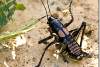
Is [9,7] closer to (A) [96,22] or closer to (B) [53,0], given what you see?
(B) [53,0]

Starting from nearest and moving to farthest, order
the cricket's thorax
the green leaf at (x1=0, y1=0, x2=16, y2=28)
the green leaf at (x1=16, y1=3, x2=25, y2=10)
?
the cricket's thorax → the green leaf at (x1=0, y1=0, x2=16, y2=28) → the green leaf at (x1=16, y1=3, x2=25, y2=10)

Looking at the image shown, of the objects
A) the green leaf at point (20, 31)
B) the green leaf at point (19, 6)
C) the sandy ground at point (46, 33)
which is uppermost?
the green leaf at point (19, 6)

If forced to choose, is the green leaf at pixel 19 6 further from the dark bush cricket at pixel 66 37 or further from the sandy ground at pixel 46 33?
the dark bush cricket at pixel 66 37

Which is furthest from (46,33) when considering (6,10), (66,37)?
(6,10)

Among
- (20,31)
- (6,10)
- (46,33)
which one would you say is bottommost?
(46,33)

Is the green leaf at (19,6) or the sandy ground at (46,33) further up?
the green leaf at (19,6)

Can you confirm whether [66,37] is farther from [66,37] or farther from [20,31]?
[20,31]

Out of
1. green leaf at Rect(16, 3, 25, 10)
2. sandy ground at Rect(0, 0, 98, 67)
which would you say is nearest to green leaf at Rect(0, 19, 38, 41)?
sandy ground at Rect(0, 0, 98, 67)

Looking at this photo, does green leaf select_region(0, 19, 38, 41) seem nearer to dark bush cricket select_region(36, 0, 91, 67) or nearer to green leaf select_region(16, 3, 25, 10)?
dark bush cricket select_region(36, 0, 91, 67)

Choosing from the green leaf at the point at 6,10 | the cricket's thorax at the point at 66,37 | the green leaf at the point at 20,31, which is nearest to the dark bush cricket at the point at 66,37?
the cricket's thorax at the point at 66,37
